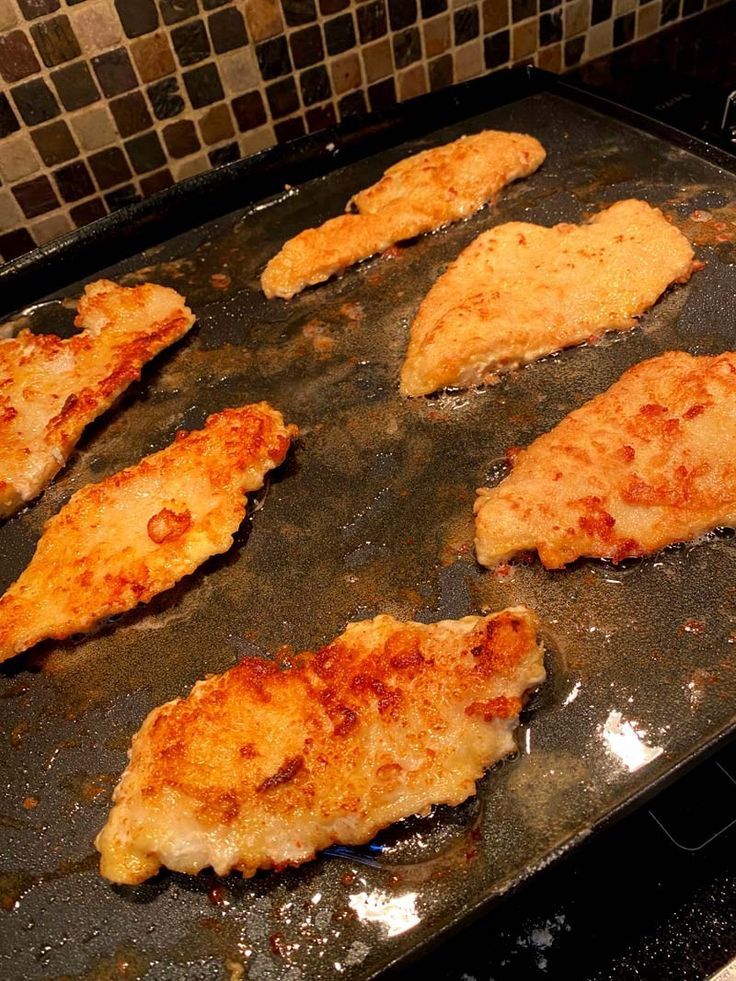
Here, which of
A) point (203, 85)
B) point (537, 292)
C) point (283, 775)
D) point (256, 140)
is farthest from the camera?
point (256, 140)

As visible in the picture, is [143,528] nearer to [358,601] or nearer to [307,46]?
[358,601]

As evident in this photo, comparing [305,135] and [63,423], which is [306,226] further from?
[63,423]

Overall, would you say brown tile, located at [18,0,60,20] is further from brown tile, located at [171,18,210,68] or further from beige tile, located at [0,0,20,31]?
brown tile, located at [171,18,210,68]

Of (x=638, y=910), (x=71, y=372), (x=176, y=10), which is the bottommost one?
(x=638, y=910)

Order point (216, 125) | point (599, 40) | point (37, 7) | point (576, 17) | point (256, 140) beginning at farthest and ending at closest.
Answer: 1. point (599, 40)
2. point (576, 17)
3. point (256, 140)
4. point (216, 125)
5. point (37, 7)

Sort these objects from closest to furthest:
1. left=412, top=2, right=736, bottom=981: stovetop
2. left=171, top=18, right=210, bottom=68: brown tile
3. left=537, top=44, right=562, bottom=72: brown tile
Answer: left=412, top=2, right=736, bottom=981: stovetop < left=171, top=18, right=210, bottom=68: brown tile < left=537, top=44, right=562, bottom=72: brown tile

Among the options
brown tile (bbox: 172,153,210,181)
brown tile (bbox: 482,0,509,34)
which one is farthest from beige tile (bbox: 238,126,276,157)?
brown tile (bbox: 482,0,509,34)

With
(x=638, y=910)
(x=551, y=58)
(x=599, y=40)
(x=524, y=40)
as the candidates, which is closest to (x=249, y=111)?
(x=524, y=40)

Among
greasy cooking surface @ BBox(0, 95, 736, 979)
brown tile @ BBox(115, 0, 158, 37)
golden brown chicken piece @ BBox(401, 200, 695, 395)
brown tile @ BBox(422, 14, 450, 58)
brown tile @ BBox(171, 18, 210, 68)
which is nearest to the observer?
greasy cooking surface @ BBox(0, 95, 736, 979)
